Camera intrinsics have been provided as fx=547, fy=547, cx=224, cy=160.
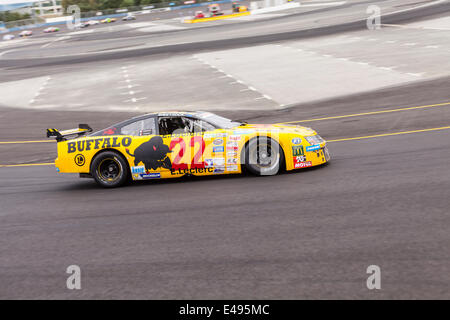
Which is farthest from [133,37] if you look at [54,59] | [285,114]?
[285,114]

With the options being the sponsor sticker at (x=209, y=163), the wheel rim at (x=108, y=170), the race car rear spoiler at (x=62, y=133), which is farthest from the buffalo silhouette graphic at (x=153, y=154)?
the race car rear spoiler at (x=62, y=133)

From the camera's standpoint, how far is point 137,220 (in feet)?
27.1

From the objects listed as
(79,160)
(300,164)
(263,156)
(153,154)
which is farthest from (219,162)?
(79,160)

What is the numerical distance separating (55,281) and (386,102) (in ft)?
40.7

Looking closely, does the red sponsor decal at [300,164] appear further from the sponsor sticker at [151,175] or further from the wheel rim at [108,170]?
the wheel rim at [108,170]

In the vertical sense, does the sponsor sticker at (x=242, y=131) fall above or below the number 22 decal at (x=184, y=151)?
above

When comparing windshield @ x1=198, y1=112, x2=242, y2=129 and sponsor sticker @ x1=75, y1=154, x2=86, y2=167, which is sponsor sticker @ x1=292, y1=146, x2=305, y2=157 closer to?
windshield @ x1=198, y1=112, x2=242, y2=129

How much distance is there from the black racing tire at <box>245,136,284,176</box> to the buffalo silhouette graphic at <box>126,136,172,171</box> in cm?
159

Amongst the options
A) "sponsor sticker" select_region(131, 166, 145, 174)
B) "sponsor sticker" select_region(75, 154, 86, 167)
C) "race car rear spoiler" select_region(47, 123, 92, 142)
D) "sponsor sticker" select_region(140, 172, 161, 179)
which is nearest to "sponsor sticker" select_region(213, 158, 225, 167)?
"sponsor sticker" select_region(140, 172, 161, 179)

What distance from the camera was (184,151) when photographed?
10297mm

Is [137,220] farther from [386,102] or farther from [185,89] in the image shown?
[185,89]

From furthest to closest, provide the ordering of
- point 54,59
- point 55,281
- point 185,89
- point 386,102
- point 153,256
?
point 54,59, point 185,89, point 386,102, point 153,256, point 55,281

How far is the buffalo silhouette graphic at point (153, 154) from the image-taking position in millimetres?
10461

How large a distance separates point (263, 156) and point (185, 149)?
1.49m
